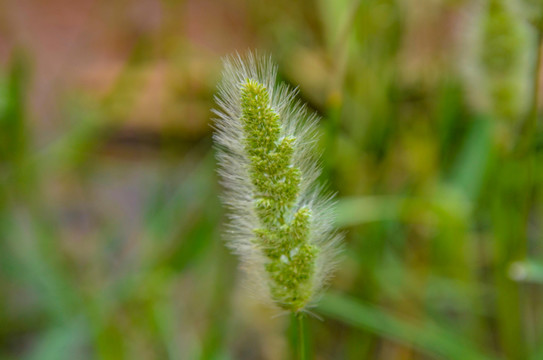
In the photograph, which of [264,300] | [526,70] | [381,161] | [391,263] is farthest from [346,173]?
[264,300]

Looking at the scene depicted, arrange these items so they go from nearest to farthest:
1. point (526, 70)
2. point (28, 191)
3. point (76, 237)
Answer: point (526, 70), point (28, 191), point (76, 237)

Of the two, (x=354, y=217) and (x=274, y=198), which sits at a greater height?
(x=354, y=217)

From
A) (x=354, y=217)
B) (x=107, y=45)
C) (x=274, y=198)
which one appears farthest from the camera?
(x=107, y=45)

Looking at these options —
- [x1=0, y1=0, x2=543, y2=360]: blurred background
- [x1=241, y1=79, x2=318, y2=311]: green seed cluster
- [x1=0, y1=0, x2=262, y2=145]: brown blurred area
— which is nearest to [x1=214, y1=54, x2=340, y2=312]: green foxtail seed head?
[x1=241, y1=79, x2=318, y2=311]: green seed cluster

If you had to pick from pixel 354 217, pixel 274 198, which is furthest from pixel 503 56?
pixel 274 198

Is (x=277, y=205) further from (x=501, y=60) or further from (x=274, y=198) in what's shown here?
(x=501, y=60)

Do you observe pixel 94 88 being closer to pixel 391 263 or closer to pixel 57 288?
pixel 57 288

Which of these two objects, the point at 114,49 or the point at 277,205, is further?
the point at 114,49
